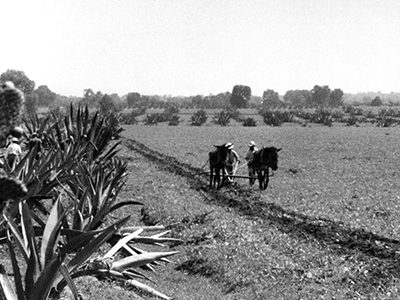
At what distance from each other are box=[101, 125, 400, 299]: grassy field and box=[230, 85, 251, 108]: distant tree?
160 meters

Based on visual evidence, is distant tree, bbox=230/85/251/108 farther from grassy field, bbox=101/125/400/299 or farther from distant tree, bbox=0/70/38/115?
grassy field, bbox=101/125/400/299

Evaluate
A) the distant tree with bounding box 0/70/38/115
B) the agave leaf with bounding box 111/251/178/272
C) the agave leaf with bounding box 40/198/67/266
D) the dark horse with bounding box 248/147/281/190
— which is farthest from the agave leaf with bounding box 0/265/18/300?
the dark horse with bounding box 248/147/281/190

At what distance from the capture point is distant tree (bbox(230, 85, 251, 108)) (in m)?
187

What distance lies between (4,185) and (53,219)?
2166 mm

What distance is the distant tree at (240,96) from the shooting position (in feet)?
614

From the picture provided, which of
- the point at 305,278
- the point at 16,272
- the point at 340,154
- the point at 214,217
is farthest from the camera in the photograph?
the point at 340,154

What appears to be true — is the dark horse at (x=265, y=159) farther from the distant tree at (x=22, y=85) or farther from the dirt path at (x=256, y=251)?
the distant tree at (x=22, y=85)

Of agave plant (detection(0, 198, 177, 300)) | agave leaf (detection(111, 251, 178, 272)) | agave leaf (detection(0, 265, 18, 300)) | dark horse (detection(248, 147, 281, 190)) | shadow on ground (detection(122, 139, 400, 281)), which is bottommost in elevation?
shadow on ground (detection(122, 139, 400, 281))

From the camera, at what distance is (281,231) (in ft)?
44.8

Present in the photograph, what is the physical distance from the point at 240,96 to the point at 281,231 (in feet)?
578

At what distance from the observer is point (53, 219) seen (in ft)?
15.4

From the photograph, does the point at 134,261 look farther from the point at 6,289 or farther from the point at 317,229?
the point at 317,229

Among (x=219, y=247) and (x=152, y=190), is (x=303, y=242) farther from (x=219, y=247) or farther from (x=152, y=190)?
(x=152, y=190)

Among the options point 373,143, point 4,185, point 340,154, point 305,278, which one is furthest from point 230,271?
point 373,143
